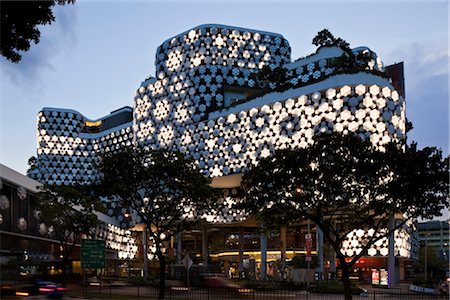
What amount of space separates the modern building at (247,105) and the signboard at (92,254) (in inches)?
932

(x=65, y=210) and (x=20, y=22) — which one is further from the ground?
(x=20, y=22)

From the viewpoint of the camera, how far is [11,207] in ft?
196

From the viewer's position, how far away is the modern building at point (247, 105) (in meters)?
68.1

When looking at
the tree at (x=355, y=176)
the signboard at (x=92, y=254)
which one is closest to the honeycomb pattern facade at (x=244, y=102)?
the signboard at (x=92, y=254)

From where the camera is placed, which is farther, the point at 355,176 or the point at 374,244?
the point at 374,244

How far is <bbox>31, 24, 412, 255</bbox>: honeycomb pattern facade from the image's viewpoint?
2675 inches

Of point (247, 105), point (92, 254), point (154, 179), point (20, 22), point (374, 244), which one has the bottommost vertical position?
point (374, 244)

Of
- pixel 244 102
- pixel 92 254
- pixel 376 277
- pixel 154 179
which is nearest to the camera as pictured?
pixel 92 254

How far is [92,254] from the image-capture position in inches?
1607

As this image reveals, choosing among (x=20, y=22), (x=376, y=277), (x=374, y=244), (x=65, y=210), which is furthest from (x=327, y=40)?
(x=20, y=22)

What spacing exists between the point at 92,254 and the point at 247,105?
41.4 metres

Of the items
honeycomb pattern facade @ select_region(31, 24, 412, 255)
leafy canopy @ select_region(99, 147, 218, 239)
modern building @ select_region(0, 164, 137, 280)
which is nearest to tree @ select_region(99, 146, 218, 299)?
leafy canopy @ select_region(99, 147, 218, 239)

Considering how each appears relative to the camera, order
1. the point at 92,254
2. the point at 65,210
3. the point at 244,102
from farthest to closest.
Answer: the point at 244,102 → the point at 65,210 → the point at 92,254

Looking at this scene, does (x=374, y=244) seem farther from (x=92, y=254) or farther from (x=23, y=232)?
(x=23, y=232)
